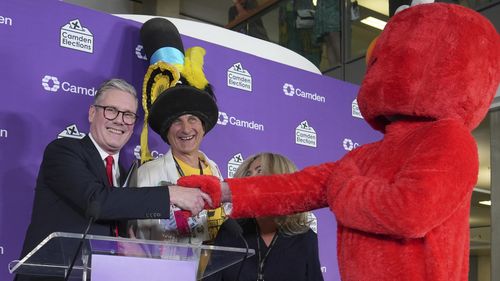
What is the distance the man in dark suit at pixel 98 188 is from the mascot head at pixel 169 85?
0.26m

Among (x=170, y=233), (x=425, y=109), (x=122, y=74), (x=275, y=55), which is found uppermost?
(x=275, y=55)

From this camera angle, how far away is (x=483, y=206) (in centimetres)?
1043

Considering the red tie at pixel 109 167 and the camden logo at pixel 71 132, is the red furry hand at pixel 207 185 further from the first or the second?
the camden logo at pixel 71 132

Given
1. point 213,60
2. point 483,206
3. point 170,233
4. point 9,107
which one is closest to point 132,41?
point 213,60

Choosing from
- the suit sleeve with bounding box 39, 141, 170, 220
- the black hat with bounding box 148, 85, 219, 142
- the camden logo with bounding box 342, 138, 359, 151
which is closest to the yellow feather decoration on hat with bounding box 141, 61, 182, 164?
the black hat with bounding box 148, 85, 219, 142

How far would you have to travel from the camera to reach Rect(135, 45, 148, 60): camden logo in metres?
3.23

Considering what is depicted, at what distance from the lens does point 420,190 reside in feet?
4.71

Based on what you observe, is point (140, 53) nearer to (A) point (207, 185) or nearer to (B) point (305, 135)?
(B) point (305, 135)

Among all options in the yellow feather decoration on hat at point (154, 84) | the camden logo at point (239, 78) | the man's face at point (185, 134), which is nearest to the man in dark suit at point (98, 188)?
the man's face at point (185, 134)

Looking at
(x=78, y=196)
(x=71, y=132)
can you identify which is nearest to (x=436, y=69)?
(x=78, y=196)

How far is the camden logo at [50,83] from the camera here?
2.85 meters

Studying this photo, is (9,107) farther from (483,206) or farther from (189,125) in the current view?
(483,206)

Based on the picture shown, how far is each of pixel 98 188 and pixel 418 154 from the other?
906 mm

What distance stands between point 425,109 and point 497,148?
450cm
